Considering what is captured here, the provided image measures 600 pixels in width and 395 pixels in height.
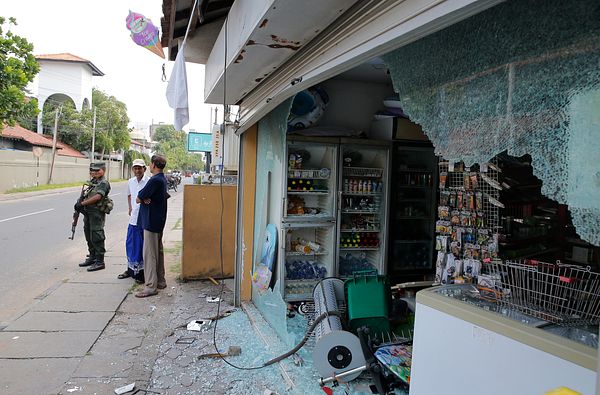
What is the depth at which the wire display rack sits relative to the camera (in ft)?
6.43

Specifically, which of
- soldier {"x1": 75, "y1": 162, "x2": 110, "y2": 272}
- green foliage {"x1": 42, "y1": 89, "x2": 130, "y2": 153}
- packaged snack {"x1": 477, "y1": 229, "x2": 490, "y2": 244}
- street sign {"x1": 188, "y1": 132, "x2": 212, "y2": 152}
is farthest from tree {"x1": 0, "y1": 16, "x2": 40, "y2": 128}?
green foliage {"x1": 42, "y1": 89, "x2": 130, "y2": 153}

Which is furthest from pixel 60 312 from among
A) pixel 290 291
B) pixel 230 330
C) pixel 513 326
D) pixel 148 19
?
pixel 513 326

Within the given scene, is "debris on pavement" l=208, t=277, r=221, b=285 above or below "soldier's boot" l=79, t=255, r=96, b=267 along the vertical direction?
below

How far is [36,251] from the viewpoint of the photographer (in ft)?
26.4

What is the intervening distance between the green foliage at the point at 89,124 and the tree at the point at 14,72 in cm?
2500

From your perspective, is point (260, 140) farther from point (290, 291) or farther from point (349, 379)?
point (349, 379)

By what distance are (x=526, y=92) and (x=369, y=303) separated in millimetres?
2604

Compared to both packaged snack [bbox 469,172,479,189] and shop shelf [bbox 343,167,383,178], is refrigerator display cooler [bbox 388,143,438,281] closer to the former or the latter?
shop shelf [bbox 343,167,383,178]

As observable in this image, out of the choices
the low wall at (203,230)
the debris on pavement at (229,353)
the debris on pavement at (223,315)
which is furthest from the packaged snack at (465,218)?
the low wall at (203,230)

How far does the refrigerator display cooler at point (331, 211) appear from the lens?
15.1 feet

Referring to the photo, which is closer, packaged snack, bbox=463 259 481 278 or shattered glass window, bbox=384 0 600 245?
shattered glass window, bbox=384 0 600 245

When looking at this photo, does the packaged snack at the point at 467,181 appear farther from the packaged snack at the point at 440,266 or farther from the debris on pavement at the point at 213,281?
the debris on pavement at the point at 213,281

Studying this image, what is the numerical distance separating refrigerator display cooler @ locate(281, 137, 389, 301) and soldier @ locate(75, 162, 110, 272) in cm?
361

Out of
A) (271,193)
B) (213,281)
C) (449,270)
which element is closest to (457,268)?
(449,270)
